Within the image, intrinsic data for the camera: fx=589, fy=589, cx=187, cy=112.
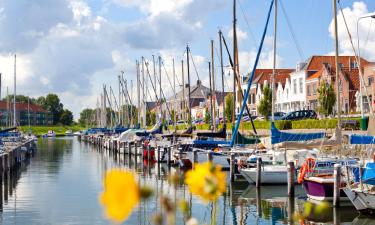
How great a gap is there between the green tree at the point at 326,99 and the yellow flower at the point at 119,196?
225 feet

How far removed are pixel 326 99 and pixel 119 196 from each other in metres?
71.4

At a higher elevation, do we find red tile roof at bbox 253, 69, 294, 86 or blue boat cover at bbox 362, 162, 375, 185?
red tile roof at bbox 253, 69, 294, 86

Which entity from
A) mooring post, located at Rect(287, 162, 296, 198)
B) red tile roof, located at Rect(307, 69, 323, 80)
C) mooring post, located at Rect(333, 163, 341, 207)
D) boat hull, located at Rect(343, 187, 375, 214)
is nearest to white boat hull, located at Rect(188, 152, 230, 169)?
mooring post, located at Rect(287, 162, 296, 198)

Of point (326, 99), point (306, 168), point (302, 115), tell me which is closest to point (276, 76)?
point (302, 115)

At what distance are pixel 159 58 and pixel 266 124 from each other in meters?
21.1

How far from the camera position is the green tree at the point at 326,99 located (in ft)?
232

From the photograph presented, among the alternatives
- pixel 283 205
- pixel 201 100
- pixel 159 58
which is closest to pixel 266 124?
pixel 159 58

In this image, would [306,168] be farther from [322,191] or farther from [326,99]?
[326,99]

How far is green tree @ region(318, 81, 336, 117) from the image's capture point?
70625mm

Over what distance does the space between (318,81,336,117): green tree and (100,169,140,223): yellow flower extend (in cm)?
6866

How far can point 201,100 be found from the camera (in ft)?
529

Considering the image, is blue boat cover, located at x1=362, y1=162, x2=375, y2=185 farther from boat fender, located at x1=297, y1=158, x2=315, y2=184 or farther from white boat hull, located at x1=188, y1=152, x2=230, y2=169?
white boat hull, located at x1=188, y1=152, x2=230, y2=169

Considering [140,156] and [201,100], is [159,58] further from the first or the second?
[201,100]

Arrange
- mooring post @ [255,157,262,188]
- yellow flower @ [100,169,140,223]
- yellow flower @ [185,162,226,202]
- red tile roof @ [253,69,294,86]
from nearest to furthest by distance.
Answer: yellow flower @ [100,169,140,223], yellow flower @ [185,162,226,202], mooring post @ [255,157,262,188], red tile roof @ [253,69,294,86]
